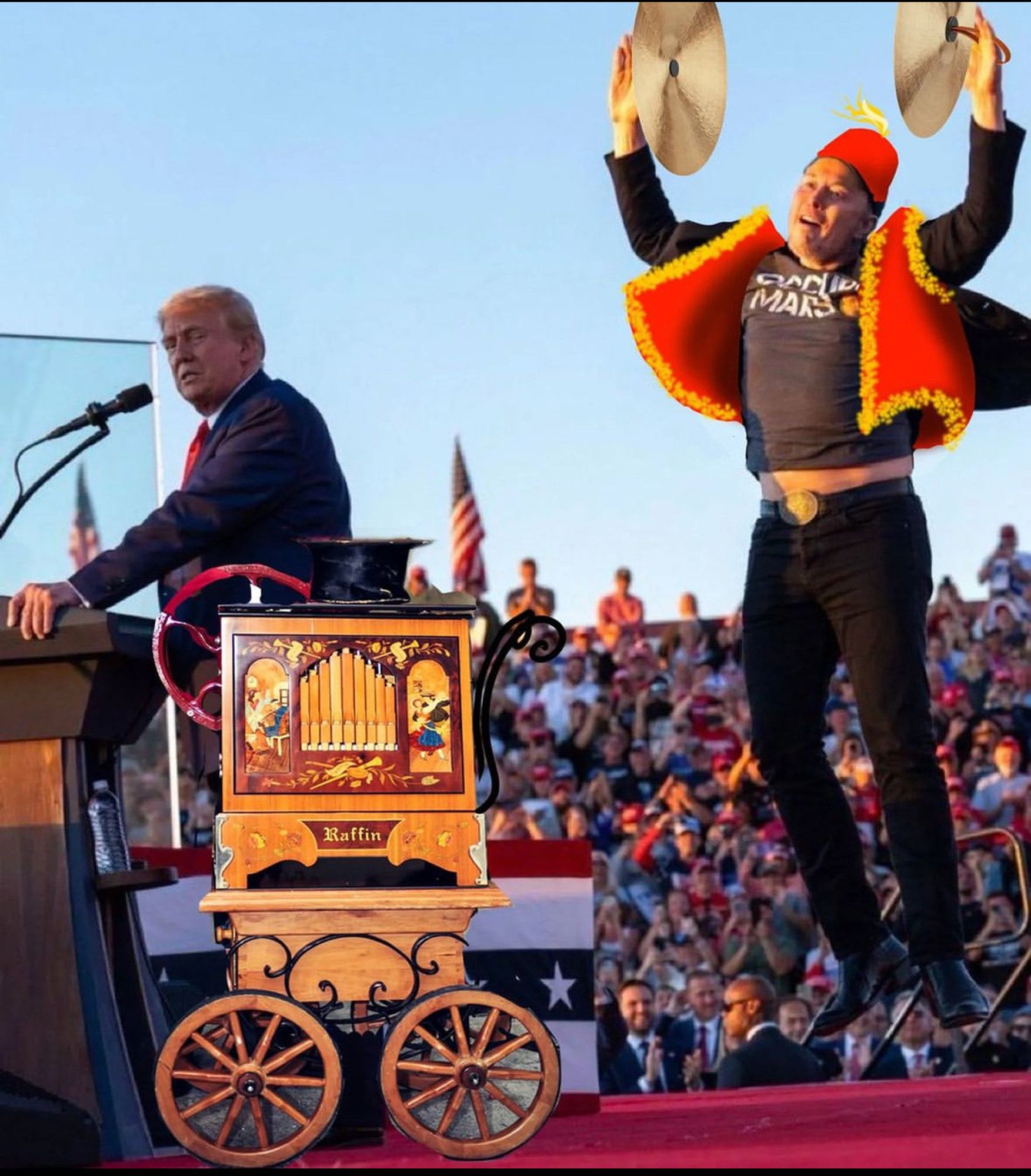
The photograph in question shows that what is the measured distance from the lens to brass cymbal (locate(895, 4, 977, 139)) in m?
5.06

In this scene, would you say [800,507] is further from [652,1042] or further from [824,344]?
[652,1042]

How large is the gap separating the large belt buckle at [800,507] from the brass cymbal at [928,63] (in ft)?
2.90

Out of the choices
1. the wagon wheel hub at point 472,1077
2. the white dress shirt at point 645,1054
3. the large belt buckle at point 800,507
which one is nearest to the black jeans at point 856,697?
the large belt buckle at point 800,507

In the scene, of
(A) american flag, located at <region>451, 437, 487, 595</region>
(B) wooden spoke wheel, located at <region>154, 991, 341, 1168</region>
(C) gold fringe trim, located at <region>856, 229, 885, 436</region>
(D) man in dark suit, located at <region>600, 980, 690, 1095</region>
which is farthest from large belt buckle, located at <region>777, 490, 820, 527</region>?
(A) american flag, located at <region>451, 437, 487, 595</region>

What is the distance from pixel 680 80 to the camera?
17.5ft

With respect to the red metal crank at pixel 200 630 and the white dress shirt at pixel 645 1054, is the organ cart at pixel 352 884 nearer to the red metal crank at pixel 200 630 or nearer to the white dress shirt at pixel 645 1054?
the red metal crank at pixel 200 630

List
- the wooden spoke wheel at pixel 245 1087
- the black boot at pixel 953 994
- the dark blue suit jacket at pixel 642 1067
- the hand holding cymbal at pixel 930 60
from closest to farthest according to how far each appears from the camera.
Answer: the wooden spoke wheel at pixel 245 1087, the black boot at pixel 953 994, the hand holding cymbal at pixel 930 60, the dark blue suit jacket at pixel 642 1067

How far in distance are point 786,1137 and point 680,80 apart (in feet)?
8.38

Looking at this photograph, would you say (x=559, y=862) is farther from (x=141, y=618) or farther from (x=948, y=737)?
(x=948, y=737)

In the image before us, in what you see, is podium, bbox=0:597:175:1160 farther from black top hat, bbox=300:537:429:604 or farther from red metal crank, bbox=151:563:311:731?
black top hat, bbox=300:537:429:604

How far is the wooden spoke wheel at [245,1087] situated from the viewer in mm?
4129

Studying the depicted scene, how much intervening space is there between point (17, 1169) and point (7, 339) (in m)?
3.16

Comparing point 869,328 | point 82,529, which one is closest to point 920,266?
point 869,328

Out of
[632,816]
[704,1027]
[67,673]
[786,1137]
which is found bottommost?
[704,1027]
